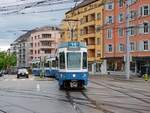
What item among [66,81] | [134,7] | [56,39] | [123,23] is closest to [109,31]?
[123,23]

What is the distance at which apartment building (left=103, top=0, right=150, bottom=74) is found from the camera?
83.4 meters

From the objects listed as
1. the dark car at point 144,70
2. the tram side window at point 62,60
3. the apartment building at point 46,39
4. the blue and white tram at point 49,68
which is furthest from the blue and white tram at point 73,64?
the apartment building at point 46,39

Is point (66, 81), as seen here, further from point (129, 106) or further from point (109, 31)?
point (109, 31)

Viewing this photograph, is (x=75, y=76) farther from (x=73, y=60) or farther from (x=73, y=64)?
(x=73, y=60)

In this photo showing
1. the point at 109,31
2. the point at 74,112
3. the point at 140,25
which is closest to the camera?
the point at 74,112

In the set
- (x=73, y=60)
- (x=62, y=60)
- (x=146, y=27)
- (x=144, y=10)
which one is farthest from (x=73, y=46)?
(x=146, y=27)

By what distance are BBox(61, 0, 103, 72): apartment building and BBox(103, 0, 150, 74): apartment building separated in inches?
157

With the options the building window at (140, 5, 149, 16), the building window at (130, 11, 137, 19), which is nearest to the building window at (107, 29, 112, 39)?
the building window at (130, 11, 137, 19)

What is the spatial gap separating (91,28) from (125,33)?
24.0 m

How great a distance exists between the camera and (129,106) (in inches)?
846

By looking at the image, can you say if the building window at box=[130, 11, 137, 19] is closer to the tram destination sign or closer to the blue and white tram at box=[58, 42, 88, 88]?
the blue and white tram at box=[58, 42, 88, 88]

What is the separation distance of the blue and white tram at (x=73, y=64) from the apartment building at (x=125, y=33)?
41.1 meters

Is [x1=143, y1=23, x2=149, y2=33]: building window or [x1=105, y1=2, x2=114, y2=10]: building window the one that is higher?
[x1=105, y1=2, x2=114, y2=10]: building window

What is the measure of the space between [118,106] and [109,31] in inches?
3058
